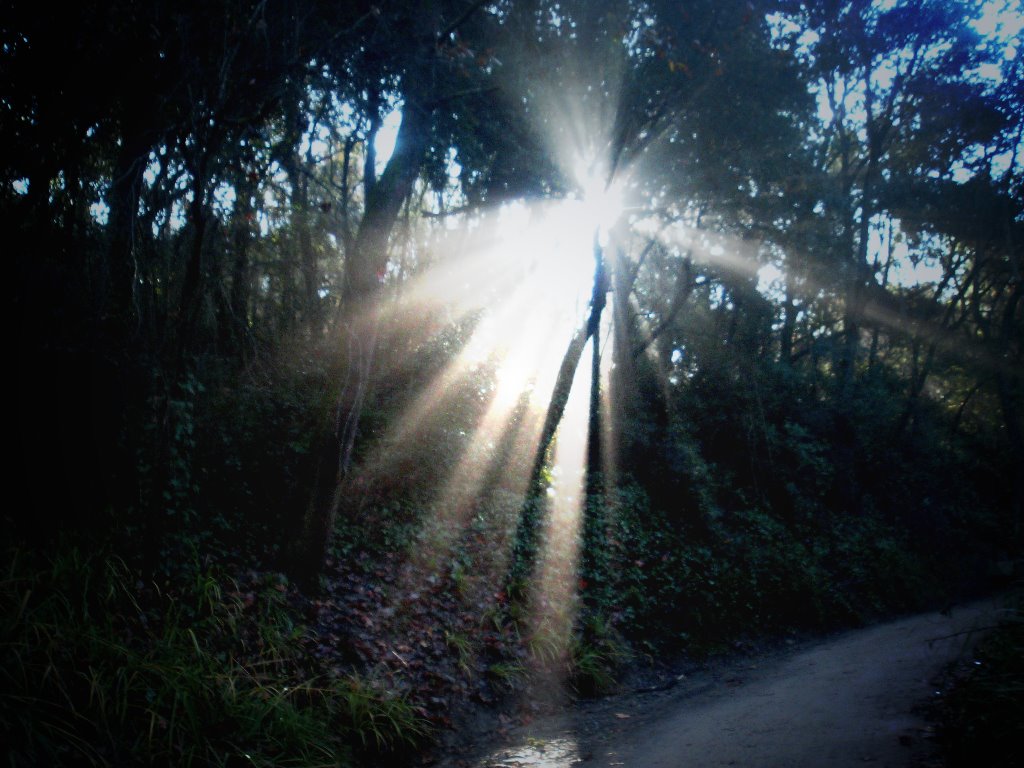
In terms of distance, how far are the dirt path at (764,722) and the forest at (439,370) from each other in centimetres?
71

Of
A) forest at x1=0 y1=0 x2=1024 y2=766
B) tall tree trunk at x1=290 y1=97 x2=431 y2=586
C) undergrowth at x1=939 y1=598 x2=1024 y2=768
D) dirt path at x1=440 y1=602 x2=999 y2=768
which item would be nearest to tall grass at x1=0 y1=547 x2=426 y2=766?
forest at x1=0 y1=0 x2=1024 y2=766

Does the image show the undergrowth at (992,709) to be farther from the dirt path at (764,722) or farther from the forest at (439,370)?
the forest at (439,370)

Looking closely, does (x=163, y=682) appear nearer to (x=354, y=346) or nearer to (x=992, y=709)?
(x=354, y=346)

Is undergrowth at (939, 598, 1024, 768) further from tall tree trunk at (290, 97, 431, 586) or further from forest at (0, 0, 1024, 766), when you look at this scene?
tall tree trunk at (290, 97, 431, 586)

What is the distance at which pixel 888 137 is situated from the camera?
19.0 m

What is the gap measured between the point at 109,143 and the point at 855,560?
15.8 metres

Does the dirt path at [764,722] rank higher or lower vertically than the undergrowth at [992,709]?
lower

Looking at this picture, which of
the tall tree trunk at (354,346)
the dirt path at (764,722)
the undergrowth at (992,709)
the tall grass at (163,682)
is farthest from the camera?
the tall tree trunk at (354,346)

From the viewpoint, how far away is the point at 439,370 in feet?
36.6

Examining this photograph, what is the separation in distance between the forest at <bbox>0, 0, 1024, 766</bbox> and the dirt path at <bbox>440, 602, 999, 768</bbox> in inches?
28.1

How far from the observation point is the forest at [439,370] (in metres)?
4.91

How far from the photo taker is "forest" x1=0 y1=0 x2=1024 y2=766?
4906 millimetres

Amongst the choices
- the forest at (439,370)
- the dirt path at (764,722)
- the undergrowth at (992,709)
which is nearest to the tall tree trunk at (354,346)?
the forest at (439,370)

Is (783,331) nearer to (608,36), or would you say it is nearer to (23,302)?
(608,36)
